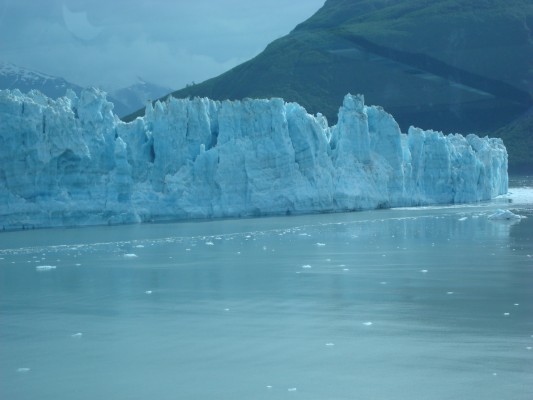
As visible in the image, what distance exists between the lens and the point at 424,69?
5353 cm

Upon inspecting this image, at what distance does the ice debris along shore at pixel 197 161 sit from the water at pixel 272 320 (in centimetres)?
448

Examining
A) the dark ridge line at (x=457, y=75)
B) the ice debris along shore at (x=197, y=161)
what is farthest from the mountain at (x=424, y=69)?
the ice debris along shore at (x=197, y=161)

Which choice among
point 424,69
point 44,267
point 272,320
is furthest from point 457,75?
point 272,320

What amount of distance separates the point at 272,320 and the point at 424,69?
4794 centimetres

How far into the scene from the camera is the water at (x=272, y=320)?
5.41 m

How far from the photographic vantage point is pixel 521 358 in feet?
18.7

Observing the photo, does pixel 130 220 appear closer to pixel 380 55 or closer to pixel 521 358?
pixel 521 358

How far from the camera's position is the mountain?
52.4 meters

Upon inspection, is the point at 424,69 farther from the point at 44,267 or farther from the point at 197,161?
the point at 44,267

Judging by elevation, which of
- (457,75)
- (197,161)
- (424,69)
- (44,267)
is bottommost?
(44,267)

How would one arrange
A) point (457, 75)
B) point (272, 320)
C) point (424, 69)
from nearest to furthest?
point (272, 320), point (457, 75), point (424, 69)

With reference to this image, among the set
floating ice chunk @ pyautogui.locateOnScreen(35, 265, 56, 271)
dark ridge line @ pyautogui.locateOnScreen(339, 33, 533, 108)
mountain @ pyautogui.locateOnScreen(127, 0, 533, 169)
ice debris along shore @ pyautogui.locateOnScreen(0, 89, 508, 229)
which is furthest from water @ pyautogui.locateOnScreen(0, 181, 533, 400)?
dark ridge line @ pyautogui.locateOnScreen(339, 33, 533, 108)

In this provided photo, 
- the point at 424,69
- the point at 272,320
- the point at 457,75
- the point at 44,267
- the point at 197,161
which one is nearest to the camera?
the point at 272,320

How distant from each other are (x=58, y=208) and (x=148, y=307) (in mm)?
10850
